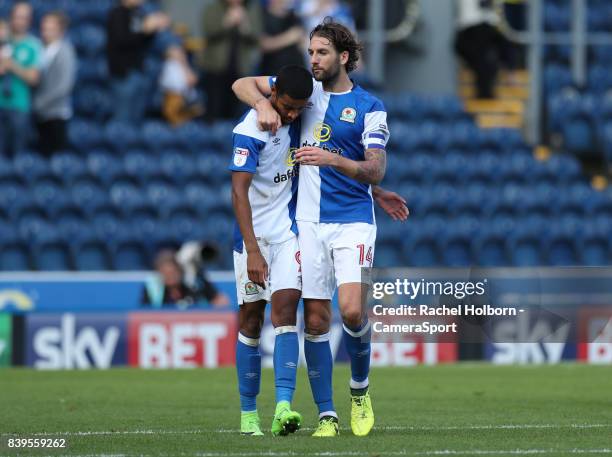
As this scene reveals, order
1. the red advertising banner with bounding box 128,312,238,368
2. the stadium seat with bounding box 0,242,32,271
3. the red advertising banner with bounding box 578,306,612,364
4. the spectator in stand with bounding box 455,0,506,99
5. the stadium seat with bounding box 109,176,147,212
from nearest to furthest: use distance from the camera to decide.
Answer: the red advertising banner with bounding box 578,306,612,364, the red advertising banner with bounding box 128,312,238,368, the stadium seat with bounding box 0,242,32,271, the stadium seat with bounding box 109,176,147,212, the spectator in stand with bounding box 455,0,506,99

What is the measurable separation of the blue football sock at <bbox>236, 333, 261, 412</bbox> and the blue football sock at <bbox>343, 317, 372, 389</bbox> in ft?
1.79

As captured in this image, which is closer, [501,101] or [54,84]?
[54,84]

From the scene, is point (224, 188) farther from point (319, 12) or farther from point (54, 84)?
point (319, 12)

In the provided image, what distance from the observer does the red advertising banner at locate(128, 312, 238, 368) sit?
627 inches

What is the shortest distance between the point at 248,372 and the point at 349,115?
1584 mm

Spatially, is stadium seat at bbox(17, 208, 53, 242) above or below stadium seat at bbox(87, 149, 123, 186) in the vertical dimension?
below

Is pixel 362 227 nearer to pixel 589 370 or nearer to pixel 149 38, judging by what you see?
pixel 589 370

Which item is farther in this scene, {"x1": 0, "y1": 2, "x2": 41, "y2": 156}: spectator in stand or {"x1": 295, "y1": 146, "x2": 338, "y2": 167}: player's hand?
{"x1": 0, "y1": 2, "x2": 41, "y2": 156}: spectator in stand

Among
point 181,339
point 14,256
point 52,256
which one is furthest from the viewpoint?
point 52,256

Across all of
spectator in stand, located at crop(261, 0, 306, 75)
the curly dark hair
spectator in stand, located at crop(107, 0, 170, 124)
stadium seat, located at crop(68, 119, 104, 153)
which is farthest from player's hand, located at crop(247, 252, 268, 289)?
spectator in stand, located at crop(261, 0, 306, 75)

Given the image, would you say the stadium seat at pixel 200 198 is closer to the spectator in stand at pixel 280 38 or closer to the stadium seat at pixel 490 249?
the spectator in stand at pixel 280 38

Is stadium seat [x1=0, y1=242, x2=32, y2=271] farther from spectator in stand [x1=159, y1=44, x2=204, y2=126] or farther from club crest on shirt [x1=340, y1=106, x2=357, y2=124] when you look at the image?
club crest on shirt [x1=340, y1=106, x2=357, y2=124]

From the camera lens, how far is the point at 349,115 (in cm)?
830

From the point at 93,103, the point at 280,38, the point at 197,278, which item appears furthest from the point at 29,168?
the point at 280,38
